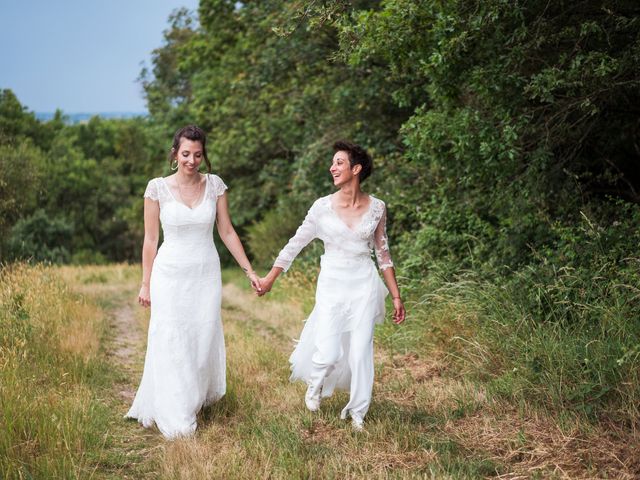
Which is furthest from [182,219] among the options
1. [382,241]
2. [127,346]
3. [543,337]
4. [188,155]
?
[127,346]

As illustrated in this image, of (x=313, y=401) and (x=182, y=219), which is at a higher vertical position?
(x=182, y=219)

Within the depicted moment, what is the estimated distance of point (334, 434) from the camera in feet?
17.9

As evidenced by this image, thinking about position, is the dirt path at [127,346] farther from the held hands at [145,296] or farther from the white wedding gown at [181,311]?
the held hands at [145,296]

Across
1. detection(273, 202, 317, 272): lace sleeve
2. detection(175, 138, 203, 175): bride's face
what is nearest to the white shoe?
detection(273, 202, 317, 272): lace sleeve

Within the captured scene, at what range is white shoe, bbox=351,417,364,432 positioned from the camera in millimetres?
5438

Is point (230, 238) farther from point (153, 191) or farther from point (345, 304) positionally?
point (345, 304)

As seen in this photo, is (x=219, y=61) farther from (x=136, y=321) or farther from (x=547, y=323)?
(x=547, y=323)

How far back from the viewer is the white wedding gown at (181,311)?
584cm

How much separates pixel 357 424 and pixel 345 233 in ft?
4.87

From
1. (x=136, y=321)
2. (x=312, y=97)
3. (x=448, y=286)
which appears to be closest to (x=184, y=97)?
(x=312, y=97)

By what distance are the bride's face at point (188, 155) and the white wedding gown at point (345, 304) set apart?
1048mm

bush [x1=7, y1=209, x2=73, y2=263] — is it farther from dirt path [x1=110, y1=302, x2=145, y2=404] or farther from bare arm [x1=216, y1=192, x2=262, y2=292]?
bare arm [x1=216, y1=192, x2=262, y2=292]

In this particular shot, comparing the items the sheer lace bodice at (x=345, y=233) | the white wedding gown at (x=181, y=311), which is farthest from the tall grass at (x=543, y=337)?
the white wedding gown at (x=181, y=311)

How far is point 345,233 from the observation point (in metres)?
5.77
